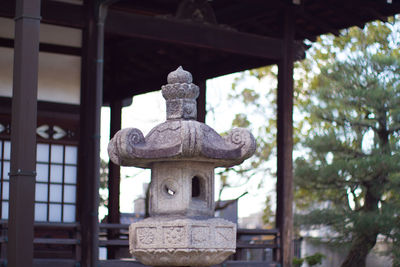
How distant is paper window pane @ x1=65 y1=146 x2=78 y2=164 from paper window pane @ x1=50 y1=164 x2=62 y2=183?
0.61 ft

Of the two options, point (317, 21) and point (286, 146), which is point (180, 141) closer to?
point (286, 146)

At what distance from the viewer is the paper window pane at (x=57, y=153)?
11688 mm

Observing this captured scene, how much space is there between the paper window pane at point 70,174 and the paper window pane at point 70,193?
0.08 m

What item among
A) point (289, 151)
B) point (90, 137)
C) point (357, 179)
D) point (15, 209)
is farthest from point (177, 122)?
point (357, 179)

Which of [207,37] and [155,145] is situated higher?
[207,37]

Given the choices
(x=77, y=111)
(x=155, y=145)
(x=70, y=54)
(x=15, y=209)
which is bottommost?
(x=15, y=209)

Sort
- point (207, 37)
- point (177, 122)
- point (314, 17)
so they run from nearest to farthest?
1. point (177, 122)
2. point (207, 37)
3. point (314, 17)

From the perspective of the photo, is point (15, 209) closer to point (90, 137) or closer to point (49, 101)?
point (90, 137)

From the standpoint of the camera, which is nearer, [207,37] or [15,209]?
[15,209]

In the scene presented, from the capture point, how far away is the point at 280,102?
1112 centimetres

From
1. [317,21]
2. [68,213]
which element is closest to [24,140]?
[68,213]

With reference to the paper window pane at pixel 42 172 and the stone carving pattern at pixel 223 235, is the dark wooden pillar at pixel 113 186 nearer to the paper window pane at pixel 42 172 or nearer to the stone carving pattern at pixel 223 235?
the paper window pane at pixel 42 172

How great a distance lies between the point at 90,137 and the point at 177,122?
3.47 m

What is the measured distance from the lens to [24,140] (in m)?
6.43
